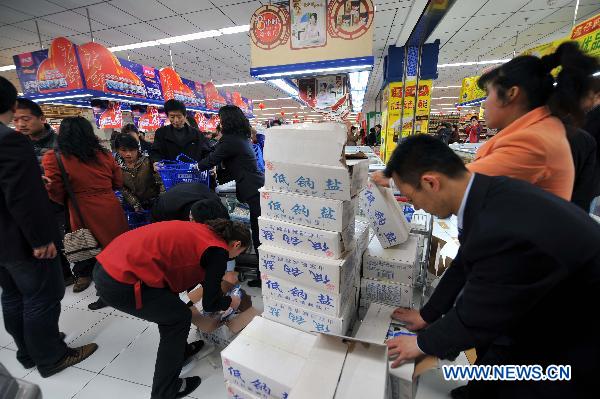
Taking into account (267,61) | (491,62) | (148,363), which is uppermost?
(491,62)

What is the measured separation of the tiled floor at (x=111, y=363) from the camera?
1.86 metres

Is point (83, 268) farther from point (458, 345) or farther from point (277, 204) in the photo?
point (458, 345)

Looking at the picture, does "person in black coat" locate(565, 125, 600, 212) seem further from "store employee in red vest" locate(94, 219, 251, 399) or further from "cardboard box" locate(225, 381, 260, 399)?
"cardboard box" locate(225, 381, 260, 399)

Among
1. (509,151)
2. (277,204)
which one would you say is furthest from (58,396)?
(509,151)

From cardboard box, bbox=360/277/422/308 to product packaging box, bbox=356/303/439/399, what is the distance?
13 centimetres

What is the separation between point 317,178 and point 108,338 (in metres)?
2.35

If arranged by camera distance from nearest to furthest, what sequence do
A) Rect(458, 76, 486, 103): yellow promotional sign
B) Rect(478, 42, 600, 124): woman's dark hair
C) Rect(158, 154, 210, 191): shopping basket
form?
Rect(478, 42, 600, 124): woman's dark hair → Rect(158, 154, 210, 191): shopping basket → Rect(458, 76, 486, 103): yellow promotional sign

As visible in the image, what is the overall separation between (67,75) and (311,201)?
5.86 meters

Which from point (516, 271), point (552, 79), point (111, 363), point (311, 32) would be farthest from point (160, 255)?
point (311, 32)

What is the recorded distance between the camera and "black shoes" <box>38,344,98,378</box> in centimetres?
196

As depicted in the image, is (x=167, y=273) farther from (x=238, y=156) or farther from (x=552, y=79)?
(x=552, y=79)

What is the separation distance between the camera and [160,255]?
154cm

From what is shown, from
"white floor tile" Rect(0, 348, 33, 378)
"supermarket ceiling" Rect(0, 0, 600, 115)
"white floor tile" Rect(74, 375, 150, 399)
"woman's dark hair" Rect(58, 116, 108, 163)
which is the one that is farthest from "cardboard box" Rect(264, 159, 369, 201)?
"supermarket ceiling" Rect(0, 0, 600, 115)

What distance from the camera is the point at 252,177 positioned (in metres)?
2.68
